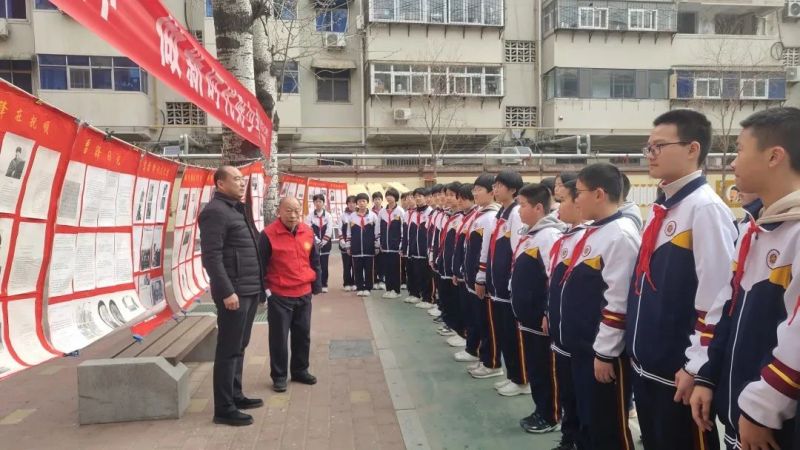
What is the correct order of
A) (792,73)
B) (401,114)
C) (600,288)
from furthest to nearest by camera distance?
(792,73), (401,114), (600,288)

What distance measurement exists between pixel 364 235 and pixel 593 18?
20194mm

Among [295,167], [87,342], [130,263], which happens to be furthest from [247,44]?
[295,167]

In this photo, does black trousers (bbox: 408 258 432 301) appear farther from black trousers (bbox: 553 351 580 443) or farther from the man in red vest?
black trousers (bbox: 553 351 580 443)

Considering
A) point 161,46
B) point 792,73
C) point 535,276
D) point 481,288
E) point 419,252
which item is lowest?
point 419,252

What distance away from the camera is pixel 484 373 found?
525 centimetres

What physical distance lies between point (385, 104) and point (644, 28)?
12.6 meters

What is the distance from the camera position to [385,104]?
78.1 ft

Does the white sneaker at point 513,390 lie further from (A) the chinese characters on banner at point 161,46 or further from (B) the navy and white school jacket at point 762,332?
(A) the chinese characters on banner at point 161,46

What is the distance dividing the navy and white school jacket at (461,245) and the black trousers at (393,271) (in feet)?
12.0

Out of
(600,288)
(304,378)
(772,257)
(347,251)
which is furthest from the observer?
(347,251)

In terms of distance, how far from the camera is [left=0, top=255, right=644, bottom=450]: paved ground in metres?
3.87

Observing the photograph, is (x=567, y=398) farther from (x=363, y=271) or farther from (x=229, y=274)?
(x=363, y=271)

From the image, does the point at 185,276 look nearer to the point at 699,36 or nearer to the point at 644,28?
the point at 644,28

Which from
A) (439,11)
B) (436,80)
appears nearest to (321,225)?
(436,80)
